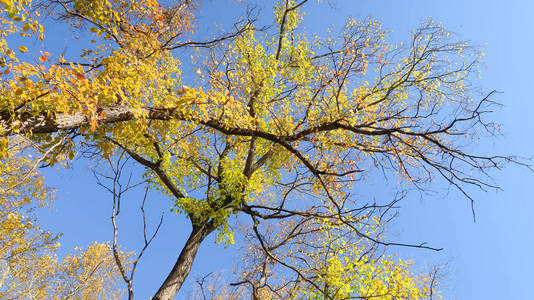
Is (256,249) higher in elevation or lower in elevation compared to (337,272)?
higher

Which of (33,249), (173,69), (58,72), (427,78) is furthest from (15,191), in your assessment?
(427,78)

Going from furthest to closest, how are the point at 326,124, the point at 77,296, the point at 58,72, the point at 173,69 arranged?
the point at 77,296 < the point at 173,69 < the point at 326,124 < the point at 58,72

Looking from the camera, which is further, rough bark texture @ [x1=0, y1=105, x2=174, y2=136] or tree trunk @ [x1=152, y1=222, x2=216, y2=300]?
tree trunk @ [x1=152, y1=222, x2=216, y2=300]

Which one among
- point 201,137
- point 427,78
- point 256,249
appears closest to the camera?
point 427,78

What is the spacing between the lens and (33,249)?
977 centimetres

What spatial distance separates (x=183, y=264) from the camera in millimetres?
6277

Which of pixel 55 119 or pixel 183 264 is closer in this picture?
pixel 55 119

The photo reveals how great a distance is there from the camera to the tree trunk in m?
5.73

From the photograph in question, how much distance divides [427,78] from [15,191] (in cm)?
1243

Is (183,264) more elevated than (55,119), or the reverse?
(55,119)

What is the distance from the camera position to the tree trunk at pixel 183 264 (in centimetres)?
573

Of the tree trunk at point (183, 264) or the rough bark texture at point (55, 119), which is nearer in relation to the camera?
the rough bark texture at point (55, 119)

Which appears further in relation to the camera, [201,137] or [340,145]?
[201,137]

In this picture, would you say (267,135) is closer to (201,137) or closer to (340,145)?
(340,145)
